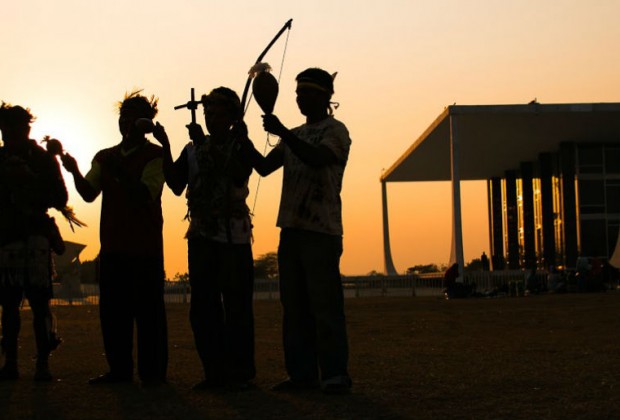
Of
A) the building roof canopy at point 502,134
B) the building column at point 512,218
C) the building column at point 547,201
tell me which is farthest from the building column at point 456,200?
the building column at point 512,218

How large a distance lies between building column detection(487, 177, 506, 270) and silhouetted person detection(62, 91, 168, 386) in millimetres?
61431

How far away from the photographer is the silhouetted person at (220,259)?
6.92 metres

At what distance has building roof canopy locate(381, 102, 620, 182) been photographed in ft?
A: 148

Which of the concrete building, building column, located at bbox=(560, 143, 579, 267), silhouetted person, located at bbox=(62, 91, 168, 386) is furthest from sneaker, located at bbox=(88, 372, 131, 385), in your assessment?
building column, located at bbox=(560, 143, 579, 267)

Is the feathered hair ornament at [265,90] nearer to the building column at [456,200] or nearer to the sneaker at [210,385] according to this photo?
the sneaker at [210,385]

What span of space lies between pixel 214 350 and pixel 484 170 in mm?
59223

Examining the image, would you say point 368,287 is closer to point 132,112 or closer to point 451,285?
point 451,285

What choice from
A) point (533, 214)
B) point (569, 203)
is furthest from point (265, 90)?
point (533, 214)

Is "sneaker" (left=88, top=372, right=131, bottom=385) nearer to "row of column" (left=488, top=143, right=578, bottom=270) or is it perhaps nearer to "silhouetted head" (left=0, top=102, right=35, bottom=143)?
"silhouetted head" (left=0, top=102, right=35, bottom=143)

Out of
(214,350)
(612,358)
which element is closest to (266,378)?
(214,350)

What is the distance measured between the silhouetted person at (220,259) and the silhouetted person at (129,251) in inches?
16.1

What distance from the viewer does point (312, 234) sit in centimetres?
675

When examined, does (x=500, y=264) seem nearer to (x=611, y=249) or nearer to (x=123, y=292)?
(x=611, y=249)

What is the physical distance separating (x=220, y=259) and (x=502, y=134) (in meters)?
44.1
